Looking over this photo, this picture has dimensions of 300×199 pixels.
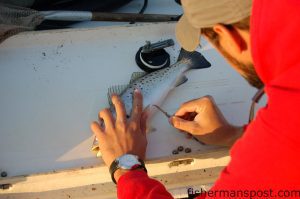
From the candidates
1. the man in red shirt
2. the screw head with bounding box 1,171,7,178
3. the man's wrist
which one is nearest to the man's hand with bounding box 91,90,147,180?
the man's wrist

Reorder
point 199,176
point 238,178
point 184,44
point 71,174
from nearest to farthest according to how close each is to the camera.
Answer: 1. point 238,178
2. point 184,44
3. point 71,174
4. point 199,176

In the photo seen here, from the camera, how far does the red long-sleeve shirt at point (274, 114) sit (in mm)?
1024

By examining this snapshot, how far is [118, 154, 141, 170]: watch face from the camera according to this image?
166cm

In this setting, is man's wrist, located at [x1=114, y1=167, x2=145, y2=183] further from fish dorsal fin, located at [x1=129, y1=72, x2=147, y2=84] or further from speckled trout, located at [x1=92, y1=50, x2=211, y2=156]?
fish dorsal fin, located at [x1=129, y1=72, x2=147, y2=84]

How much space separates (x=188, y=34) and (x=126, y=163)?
0.57m

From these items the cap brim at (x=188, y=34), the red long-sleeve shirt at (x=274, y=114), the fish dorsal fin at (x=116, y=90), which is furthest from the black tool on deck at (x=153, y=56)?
the red long-sleeve shirt at (x=274, y=114)

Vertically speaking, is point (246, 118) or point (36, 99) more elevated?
point (36, 99)

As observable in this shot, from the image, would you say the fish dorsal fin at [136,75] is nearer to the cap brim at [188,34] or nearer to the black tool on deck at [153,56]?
the black tool on deck at [153,56]

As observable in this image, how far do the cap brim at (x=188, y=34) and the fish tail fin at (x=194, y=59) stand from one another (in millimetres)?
474

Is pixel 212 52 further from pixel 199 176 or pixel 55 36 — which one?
pixel 55 36

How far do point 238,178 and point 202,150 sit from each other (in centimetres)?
60

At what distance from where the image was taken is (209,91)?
77.5 inches

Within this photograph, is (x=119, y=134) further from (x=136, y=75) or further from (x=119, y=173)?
(x=136, y=75)

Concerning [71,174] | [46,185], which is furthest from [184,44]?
[46,185]
